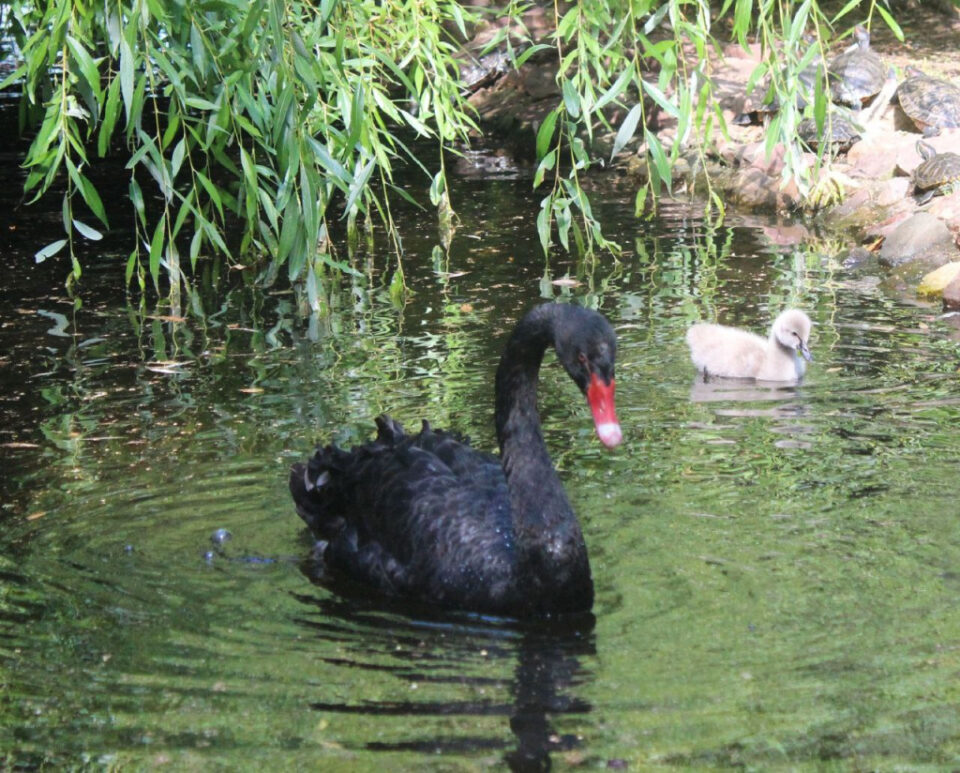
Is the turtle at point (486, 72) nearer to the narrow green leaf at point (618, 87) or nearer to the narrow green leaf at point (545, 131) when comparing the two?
the narrow green leaf at point (545, 131)

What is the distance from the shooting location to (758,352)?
300 inches

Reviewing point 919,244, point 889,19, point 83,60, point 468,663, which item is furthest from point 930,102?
point 468,663

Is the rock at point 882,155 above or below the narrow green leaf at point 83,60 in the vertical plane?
below

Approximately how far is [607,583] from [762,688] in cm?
93

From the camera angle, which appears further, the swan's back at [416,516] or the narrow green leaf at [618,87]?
the narrow green leaf at [618,87]

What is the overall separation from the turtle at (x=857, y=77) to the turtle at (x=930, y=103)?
60 centimetres

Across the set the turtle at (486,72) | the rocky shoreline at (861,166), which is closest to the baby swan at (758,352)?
the rocky shoreline at (861,166)

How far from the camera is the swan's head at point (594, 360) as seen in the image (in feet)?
13.9

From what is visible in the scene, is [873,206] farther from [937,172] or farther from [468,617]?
[468,617]

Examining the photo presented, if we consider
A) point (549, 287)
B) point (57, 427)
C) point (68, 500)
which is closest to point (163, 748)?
point (68, 500)

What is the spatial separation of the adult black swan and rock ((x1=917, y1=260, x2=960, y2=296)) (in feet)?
15.2

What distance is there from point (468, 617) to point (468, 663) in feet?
1.33

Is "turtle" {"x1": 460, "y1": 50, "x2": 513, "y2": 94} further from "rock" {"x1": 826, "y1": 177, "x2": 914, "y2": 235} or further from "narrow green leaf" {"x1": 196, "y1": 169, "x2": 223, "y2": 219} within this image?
"narrow green leaf" {"x1": 196, "y1": 169, "x2": 223, "y2": 219}

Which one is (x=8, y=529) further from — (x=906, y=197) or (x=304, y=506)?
(x=906, y=197)
